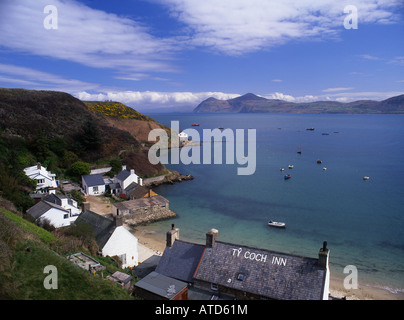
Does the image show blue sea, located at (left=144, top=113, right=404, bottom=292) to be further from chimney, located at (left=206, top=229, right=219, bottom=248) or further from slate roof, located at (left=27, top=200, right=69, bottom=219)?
chimney, located at (left=206, top=229, right=219, bottom=248)

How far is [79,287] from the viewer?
11.9m

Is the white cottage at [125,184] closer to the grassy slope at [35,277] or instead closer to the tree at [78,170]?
the tree at [78,170]

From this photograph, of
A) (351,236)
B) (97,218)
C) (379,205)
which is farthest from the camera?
(379,205)

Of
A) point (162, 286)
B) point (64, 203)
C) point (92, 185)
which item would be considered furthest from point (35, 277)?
point (92, 185)

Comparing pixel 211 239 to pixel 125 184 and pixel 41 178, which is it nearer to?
pixel 125 184

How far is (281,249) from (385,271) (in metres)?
9.46

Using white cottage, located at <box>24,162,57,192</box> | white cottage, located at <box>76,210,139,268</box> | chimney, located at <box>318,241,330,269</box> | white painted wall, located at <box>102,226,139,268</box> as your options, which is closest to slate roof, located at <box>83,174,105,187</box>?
white cottage, located at <box>24,162,57,192</box>

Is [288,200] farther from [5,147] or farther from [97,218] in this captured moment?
[5,147]

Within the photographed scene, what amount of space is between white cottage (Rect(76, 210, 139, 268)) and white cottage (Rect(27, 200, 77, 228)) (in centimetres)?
434

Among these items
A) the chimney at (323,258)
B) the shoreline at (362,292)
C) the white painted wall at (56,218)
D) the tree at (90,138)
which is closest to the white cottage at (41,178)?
the white painted wall at (56,218)

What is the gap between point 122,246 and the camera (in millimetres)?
23781

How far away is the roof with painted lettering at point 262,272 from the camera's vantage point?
15.3 metres

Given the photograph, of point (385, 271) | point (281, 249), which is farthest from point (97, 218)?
point (385, 271)
